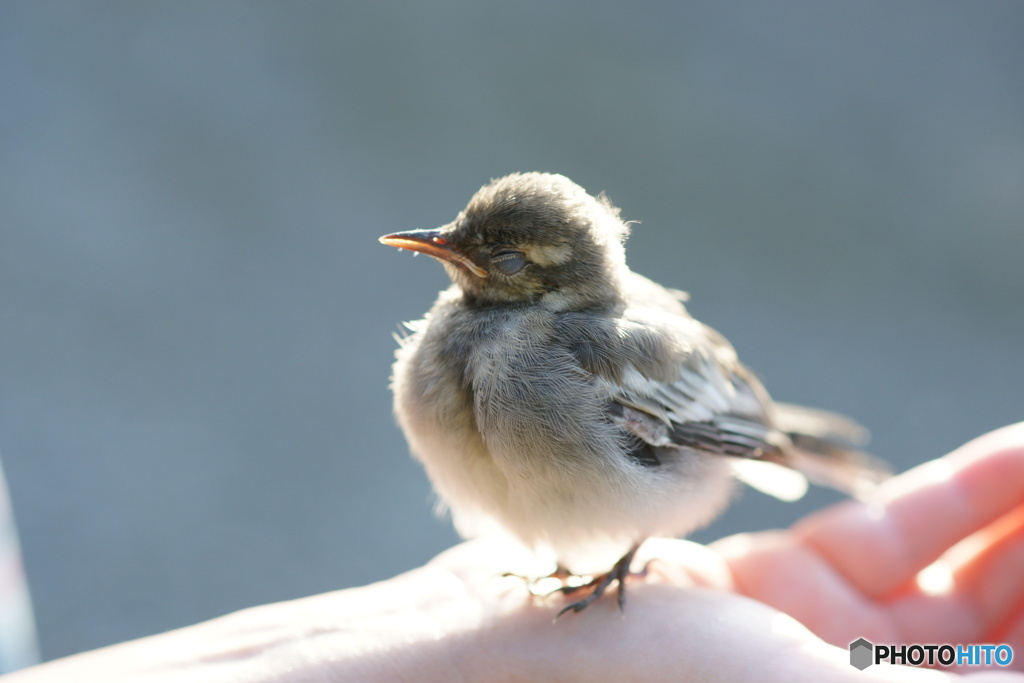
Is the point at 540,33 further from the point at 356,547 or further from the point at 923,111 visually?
the point at 356,547

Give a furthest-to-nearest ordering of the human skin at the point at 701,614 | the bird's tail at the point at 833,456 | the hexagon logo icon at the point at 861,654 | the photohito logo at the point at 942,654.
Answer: the bird's tail at the point at 833,456, the photohito logo at the point at 942,654, the human skin at the point at 701,614, the hexagon logo icon at the point at 861,654

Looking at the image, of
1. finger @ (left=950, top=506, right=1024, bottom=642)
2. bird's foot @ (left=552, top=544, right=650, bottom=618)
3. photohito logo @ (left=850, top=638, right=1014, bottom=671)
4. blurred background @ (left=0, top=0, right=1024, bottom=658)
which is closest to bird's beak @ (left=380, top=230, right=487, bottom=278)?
bird's foot @ (left=552, top=544, right=650, bottom=618)

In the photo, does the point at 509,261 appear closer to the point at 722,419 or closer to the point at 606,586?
the point at 722,419

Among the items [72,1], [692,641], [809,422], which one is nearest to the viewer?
[692,641]

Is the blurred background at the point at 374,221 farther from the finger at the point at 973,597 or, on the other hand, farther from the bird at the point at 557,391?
the bird at the point at 557,391

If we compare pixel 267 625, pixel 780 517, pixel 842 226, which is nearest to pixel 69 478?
pixel 267 625

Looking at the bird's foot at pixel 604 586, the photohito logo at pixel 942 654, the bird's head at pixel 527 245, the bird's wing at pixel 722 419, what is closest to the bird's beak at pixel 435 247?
the bird's head at pixel 527 245
